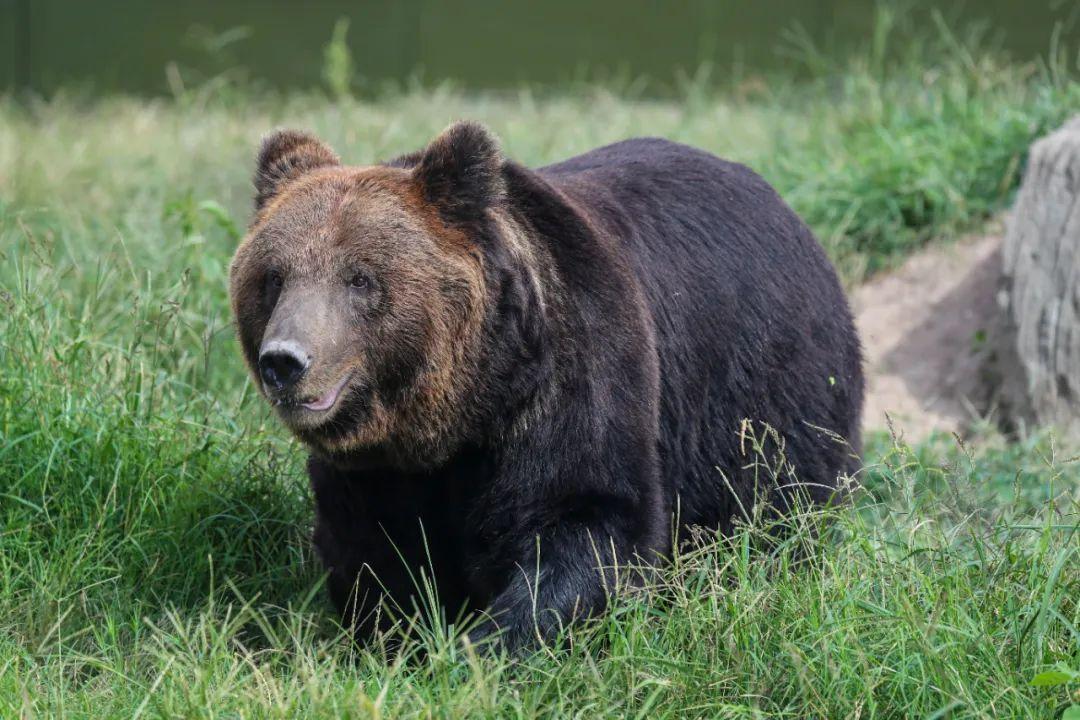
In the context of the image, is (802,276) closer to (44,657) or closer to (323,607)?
(323,607)

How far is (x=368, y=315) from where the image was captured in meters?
3.85

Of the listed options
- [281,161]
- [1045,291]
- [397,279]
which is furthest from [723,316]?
[1045,291]

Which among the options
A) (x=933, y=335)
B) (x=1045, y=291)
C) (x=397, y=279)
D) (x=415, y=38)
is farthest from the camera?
(x=415, y=38)

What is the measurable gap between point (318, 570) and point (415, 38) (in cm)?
1063

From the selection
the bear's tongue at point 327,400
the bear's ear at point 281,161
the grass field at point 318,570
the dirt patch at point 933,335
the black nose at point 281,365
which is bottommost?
the dirt patch at point 933,335

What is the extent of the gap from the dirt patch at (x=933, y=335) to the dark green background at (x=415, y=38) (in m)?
5.02

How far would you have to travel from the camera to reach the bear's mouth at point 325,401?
3.75 metres

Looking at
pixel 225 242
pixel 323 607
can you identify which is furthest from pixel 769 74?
pixel 323 607

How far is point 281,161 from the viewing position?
4352 mm

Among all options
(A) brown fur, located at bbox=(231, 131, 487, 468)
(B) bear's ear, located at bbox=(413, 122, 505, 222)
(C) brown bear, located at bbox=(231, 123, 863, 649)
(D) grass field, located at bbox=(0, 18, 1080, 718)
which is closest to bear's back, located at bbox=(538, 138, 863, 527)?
(C) brown bear, located at bbox=(231, 123, 863, 649)

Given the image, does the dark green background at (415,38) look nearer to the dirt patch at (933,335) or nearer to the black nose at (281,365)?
the dirt patch at (933,335)

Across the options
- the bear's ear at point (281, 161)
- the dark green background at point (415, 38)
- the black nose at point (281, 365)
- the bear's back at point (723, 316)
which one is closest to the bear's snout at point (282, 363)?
the black nose at point (281, 365)

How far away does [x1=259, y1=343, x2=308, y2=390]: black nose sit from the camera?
3625 mm

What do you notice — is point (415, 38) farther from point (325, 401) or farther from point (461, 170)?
point (325, 401)
